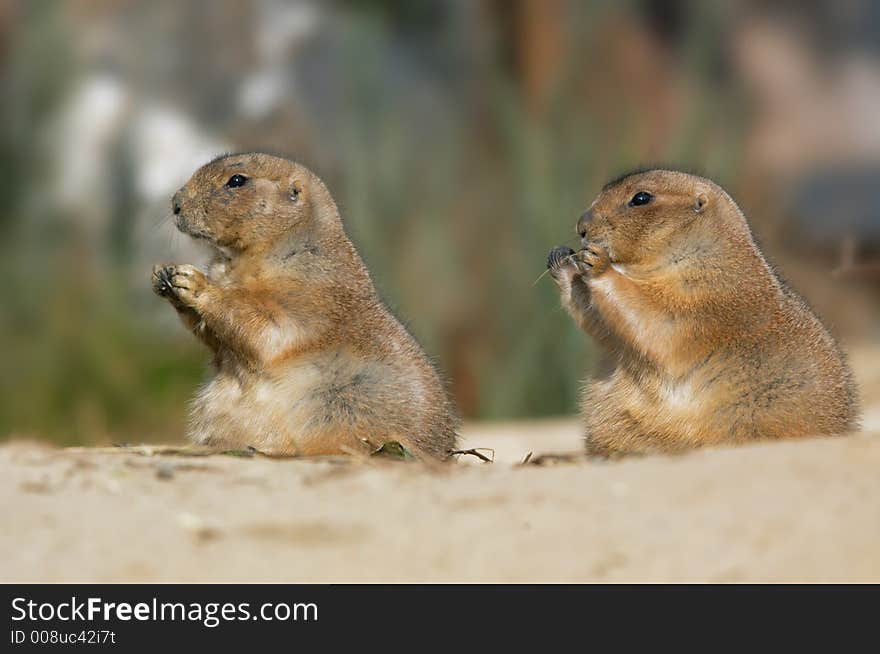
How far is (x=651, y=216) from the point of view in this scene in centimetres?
637

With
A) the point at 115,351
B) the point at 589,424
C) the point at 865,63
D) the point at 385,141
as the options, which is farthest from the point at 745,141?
the point at 589,424

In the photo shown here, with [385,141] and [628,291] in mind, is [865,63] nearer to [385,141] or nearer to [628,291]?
[385,141]

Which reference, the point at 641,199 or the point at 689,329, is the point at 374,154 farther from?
the point at 689,329

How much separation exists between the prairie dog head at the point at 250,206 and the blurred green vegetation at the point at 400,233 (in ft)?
17.9

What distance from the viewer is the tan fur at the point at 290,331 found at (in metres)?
5.95

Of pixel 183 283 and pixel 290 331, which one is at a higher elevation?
pixel 183 283

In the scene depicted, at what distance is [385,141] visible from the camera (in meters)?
13.8

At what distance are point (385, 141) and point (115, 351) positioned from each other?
11.3 ft

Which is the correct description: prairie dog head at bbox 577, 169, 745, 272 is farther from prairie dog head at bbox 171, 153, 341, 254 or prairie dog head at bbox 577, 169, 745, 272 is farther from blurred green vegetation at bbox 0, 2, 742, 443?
blurred green vegetation at bbox 0, 2, 742, 443

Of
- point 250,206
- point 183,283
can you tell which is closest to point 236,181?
point 250,206

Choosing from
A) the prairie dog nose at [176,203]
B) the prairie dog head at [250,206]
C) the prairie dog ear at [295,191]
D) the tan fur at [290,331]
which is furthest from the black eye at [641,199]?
the prairie dog nose at [176,203]

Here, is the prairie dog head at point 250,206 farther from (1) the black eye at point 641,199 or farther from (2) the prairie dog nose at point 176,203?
(1) the black eye at point 641,199

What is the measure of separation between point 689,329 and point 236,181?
7.30 ft

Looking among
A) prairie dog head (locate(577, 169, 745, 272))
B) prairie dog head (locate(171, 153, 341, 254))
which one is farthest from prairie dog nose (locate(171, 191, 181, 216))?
prairie dog head (locate(577, 169, 745, 272))
